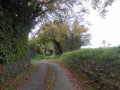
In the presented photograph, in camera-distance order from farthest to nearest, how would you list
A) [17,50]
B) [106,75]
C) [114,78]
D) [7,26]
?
[17,50], [7,26], [106,75], [114,78]

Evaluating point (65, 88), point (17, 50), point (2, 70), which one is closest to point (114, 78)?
point (65, 88)

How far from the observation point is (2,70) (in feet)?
21.8

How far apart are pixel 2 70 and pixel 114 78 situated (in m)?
6.29

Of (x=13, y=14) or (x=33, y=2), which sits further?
(x=33, y=2)

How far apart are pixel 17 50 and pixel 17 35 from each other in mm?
1480

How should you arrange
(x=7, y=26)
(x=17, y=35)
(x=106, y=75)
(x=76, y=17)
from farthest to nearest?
(x=76, y=17) → (x=17, y=35) → (x=7, y=26) → (x=106, y=75)

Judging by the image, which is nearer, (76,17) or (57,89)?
(57,89)

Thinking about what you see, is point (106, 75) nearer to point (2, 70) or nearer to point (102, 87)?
point (102, 87)

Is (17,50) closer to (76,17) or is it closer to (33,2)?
(33,2)

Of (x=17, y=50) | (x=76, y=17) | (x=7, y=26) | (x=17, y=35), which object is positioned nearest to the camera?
(x=7, y=26)

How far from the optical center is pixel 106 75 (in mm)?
6590

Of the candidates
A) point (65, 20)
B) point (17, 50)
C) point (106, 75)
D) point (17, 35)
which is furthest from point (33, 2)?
point (106, 75)

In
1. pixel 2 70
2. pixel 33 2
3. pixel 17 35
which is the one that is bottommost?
pixel 2 70

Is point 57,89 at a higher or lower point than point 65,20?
lower
